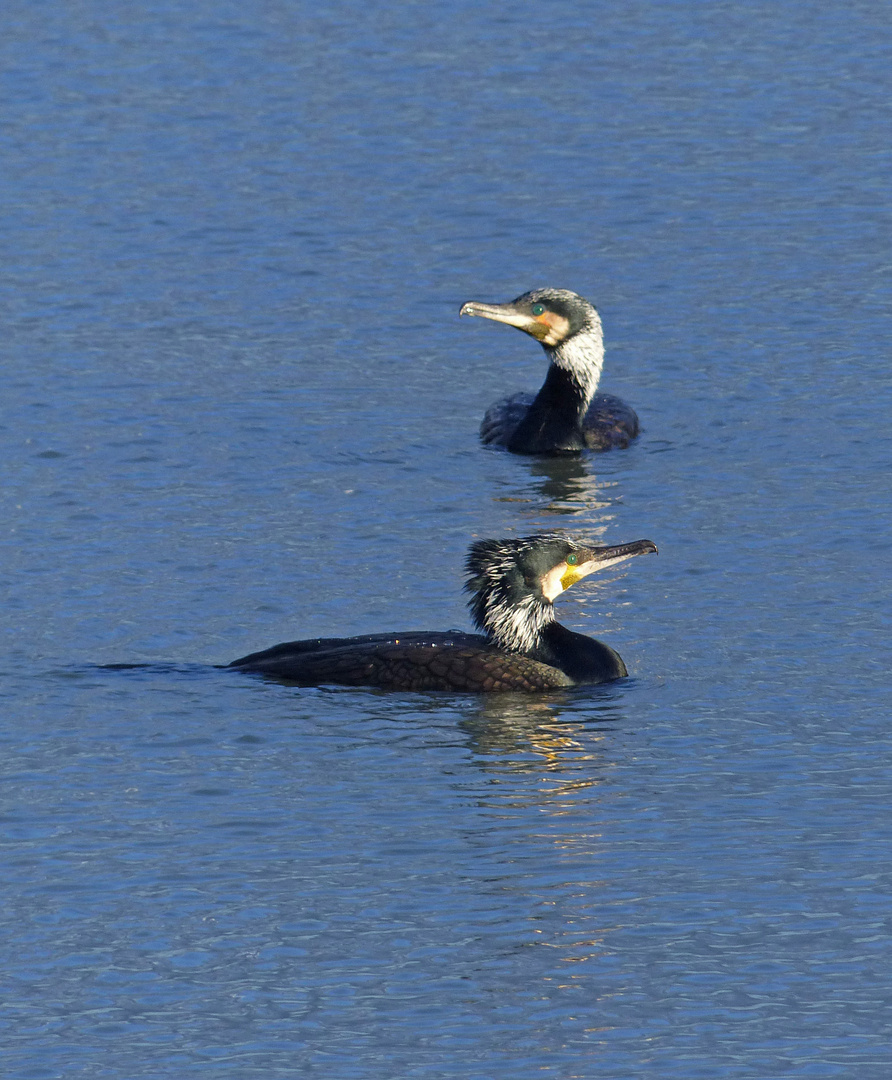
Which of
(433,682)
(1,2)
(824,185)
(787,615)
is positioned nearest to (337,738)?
(433,682)

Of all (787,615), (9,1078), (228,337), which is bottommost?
(9,1078)

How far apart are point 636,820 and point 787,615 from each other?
3.02 m

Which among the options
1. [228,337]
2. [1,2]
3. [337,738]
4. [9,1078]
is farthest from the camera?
[1,2]

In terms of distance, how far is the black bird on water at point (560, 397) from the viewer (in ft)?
57.5

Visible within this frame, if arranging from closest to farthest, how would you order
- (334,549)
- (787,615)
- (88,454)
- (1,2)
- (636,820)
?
1. (636,820)
2. (787,615)
3. (334,549)
4. (88,454)
5. (1,2)

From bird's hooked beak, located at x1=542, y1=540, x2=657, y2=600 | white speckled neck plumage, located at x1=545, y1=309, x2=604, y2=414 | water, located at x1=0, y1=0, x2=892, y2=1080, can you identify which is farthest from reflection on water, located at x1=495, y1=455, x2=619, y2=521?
bird's hooked beak, located at x1=542, y1=540, x2=657, y2=600

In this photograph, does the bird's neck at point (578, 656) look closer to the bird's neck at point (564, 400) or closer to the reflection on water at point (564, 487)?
the reflection on water at point (564, 487)

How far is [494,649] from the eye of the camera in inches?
485

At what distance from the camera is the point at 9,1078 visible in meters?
8.30

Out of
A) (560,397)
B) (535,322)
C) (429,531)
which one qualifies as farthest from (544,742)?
(535,322)

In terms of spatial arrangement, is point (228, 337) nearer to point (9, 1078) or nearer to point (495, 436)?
point (495, 436)

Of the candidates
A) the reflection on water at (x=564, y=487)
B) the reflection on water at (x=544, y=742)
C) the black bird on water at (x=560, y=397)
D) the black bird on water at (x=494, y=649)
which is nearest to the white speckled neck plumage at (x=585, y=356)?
the black bird on water at (x=560, y=397)

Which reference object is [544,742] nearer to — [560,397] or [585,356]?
[560,397]

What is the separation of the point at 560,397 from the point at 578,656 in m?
5.71
